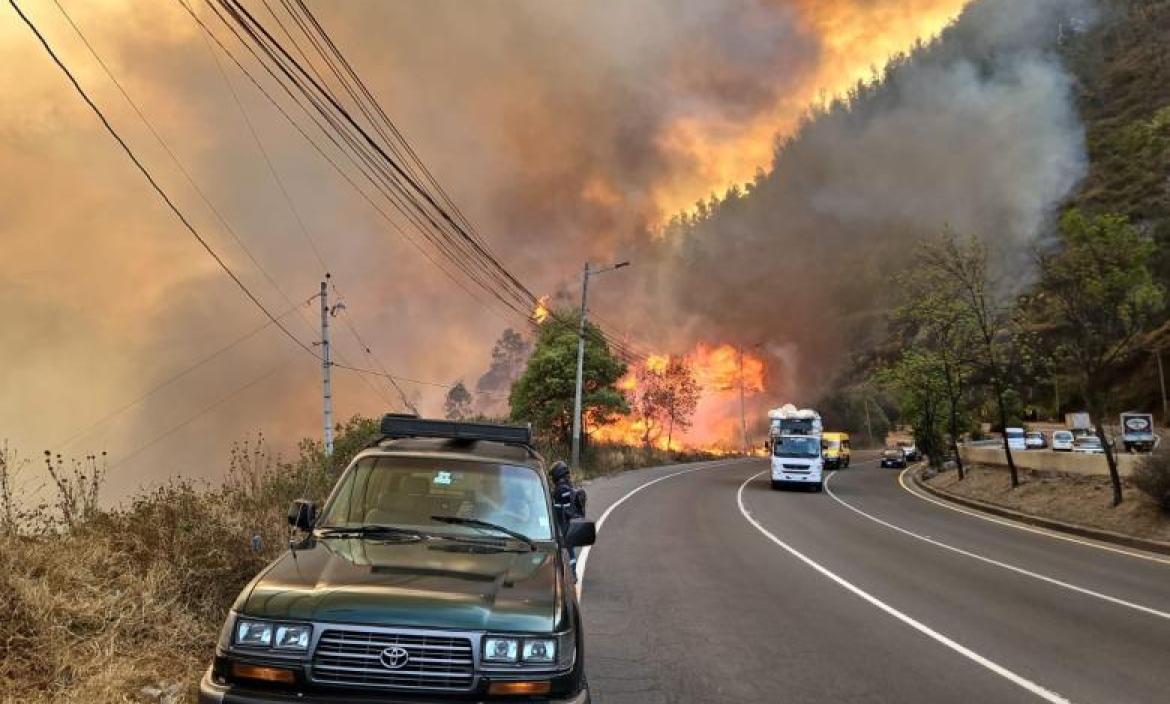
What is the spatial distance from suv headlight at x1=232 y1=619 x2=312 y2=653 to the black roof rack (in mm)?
2531

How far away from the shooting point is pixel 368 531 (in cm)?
448

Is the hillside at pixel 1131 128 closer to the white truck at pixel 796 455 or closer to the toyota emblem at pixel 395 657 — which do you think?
the white truck at pixel 796 455

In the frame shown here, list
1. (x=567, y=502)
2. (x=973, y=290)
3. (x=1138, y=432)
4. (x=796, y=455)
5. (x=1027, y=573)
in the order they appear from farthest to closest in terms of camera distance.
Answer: (x=1138, y=432)
(x=796, y=455)
(x=973, y=290)
(x=1027, y=573)
(x=567, y=502)

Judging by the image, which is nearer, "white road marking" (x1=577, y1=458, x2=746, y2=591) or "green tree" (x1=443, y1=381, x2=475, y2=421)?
"white road marking" (x1=577, y1=458, x2=746, y2=591)

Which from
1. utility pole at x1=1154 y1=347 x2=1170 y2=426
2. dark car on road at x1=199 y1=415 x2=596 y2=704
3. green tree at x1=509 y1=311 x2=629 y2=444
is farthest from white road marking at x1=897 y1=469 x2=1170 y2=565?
utility pole at x1=1154 y1=347 x2=1170 y2=426

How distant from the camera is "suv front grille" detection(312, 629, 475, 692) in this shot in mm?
3281

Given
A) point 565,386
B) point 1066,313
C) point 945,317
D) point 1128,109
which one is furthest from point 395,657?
point 1128,109

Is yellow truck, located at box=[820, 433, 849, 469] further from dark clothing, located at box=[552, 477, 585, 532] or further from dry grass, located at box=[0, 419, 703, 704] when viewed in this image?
dry grass, located at box=[0, 419, 703, 704]

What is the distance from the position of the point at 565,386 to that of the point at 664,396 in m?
20.1

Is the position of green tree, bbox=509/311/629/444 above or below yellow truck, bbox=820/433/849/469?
above

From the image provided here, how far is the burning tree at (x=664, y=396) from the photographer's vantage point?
200 ft

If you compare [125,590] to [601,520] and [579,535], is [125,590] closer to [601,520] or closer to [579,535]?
[579,535]

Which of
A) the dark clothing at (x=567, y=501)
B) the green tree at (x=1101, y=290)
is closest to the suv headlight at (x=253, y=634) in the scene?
the dark clothing at (x=567, y=501)

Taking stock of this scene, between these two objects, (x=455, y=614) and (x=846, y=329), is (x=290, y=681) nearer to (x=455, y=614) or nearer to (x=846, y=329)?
(x=455, y=614)
